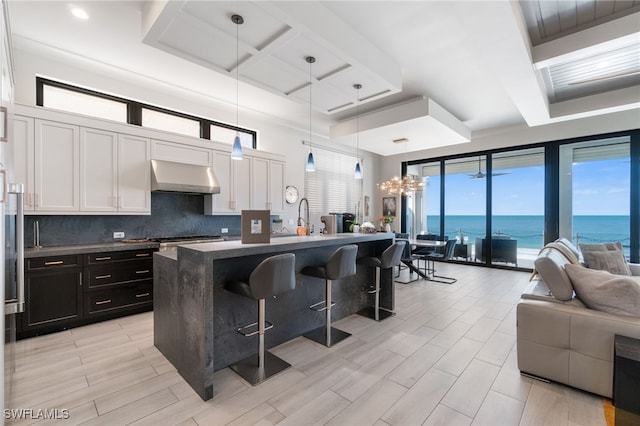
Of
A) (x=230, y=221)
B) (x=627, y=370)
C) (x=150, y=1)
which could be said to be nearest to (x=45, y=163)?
(x=150, y=1)

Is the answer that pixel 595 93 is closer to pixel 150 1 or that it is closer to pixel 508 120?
pixel 508 120

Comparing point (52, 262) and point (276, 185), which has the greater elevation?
point (276, 185)

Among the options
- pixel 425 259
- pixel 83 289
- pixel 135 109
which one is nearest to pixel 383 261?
pixel 425 259

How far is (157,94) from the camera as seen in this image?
457cm

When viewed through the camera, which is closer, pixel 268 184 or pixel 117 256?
pixel 117 256

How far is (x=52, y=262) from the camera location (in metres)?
3.22

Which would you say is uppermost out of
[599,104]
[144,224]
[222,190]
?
[599,104]

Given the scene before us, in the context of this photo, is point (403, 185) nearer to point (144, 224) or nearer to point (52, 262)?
point (144, 224)

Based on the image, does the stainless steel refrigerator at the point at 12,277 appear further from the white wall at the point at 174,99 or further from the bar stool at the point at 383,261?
the bar stool at the point at 383,261

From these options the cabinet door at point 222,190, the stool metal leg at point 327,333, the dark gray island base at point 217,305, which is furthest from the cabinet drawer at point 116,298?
the stool metal leg at point 327,333

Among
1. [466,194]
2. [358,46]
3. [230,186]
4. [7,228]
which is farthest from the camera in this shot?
[466,194]

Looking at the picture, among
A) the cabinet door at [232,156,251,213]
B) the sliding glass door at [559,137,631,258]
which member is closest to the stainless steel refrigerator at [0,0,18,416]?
the cabinet door at [232,156,251,213]

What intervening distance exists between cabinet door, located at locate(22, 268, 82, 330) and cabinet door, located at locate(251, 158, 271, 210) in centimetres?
282

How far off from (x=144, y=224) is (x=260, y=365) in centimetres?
319
